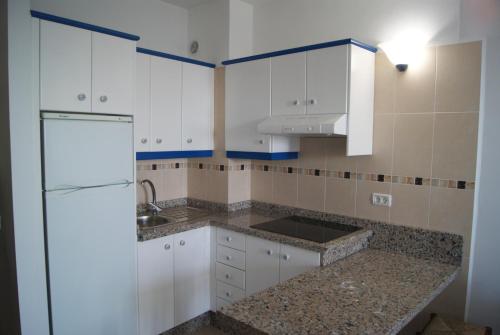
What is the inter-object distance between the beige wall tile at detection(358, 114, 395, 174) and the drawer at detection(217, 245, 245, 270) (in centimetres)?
112

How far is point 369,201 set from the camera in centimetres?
259

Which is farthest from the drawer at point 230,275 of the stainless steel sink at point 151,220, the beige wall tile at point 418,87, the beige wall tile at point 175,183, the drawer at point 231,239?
the beige wall tile at point 418,87

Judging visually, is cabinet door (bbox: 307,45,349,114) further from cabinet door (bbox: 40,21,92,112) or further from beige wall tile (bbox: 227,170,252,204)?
cabinet door (bbox: 40,21,92,112)

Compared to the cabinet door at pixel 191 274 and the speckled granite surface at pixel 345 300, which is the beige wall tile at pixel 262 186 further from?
the speckled granite surface at pixel 345 300

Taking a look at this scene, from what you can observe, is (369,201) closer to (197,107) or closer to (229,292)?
(229,292)

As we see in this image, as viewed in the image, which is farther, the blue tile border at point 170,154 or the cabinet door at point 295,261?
the blue tile border at point 170,154

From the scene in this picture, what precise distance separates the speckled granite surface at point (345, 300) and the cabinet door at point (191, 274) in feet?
3.61

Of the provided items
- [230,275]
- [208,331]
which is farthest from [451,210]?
[208,331]

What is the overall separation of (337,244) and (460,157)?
2.93 feet

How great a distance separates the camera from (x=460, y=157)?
2.19m

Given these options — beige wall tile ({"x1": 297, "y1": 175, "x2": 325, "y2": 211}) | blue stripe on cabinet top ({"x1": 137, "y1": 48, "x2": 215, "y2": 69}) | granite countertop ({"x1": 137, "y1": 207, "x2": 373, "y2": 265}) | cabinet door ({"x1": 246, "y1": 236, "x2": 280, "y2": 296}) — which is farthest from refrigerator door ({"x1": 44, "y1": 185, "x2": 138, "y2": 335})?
beige wall tile ({"x1": 297, "y1": 175, "x2": 325, "y2": 211})

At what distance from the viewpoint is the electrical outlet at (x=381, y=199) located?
249 cm

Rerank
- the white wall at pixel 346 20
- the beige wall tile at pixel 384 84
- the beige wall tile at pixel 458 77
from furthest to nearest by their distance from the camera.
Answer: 1. the beige wall tile at pixel 384 84
2. the white wall at pixel 346 20
3. the beige wall tile at pixel 458 77

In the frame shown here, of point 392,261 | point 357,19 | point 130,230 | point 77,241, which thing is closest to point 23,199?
point 77,241
